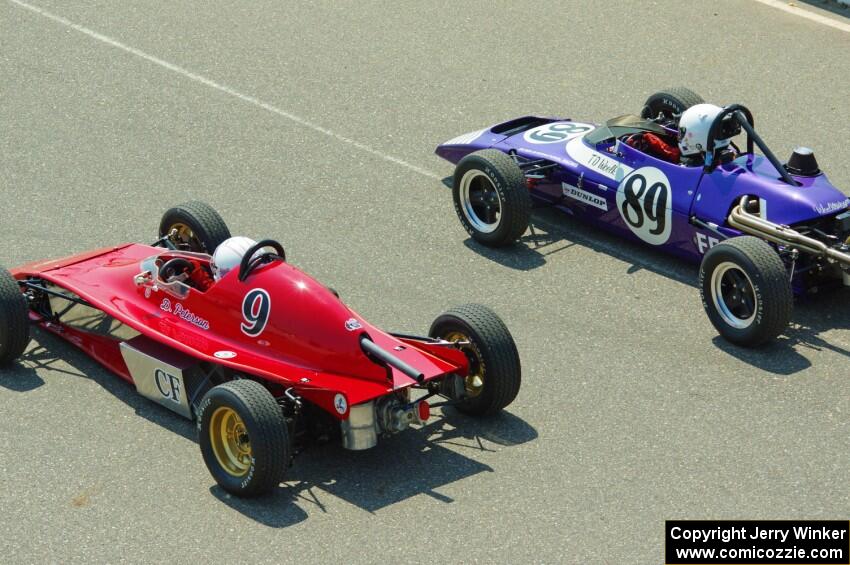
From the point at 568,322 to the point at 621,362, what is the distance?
73cm

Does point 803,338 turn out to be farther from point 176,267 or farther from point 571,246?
point 176,267

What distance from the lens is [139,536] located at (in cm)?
809

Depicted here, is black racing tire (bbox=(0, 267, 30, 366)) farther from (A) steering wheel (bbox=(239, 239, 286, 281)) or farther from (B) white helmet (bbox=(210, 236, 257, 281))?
(A) steering wheel (bbox=(239, 239, 286, 281))

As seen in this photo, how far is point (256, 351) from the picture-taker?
29.2ft

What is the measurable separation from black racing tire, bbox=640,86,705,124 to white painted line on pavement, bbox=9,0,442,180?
81.0 inches

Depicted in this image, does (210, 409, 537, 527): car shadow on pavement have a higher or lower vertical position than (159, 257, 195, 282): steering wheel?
lower

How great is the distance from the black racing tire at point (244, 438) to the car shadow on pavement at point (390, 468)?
153 millimetres

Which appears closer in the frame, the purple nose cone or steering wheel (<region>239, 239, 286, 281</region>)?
steering wheel (<region>239, 239, 286, 281</region>)

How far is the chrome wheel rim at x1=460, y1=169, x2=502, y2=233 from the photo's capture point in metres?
11.8

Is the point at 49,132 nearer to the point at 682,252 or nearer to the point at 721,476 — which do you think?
the point at 682,252

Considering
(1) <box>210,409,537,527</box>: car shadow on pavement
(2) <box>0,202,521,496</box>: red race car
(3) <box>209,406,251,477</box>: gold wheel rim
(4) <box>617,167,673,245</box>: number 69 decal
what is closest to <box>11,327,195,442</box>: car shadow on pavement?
(2) <box>0,202,521,496</box>: red race car

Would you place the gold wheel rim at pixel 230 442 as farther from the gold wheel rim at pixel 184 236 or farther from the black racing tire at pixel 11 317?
the gold wheel rim at pixel 184 236

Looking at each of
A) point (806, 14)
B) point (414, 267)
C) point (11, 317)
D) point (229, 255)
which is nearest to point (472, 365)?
point (229, 255)

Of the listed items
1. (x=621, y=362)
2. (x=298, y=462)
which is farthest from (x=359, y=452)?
(x=621, y=362)
